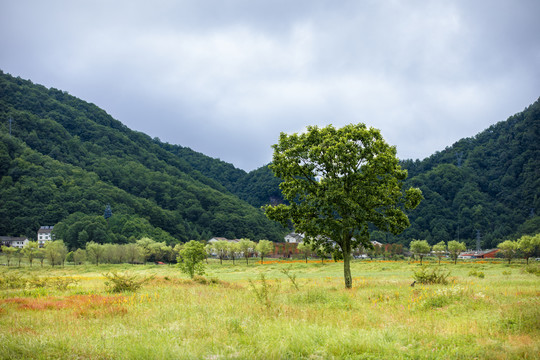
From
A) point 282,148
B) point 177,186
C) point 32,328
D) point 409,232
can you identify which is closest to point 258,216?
point 177,186

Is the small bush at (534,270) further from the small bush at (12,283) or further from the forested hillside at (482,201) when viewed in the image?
the forested hillside at (482,201)

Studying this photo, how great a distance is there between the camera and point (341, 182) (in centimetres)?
2034

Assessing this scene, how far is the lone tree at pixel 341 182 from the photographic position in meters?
19.6

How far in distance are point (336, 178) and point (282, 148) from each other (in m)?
3.72

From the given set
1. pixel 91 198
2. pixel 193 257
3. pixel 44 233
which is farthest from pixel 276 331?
pixel 91 198

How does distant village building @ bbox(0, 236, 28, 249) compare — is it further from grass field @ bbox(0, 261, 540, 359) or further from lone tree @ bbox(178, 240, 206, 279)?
grass field @ bbox(0, 261, 540, 359)

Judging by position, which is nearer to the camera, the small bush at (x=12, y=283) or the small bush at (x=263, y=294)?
the small bush at (x=263, y=294)

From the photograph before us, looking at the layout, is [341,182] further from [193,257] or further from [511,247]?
[511,247]

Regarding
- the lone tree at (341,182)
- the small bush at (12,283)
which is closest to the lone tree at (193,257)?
the small bush at (12,283)

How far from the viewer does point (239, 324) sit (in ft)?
28.2

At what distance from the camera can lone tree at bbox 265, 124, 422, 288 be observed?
19641 mm

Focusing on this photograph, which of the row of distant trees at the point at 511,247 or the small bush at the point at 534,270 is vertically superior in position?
the small bush at the point at 534,270

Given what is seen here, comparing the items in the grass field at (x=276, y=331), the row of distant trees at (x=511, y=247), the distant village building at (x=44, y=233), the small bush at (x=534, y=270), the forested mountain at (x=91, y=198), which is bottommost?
the row of distant trees at (x=511, y=247)

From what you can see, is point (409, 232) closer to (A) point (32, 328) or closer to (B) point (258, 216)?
(B) point (258, 216)
